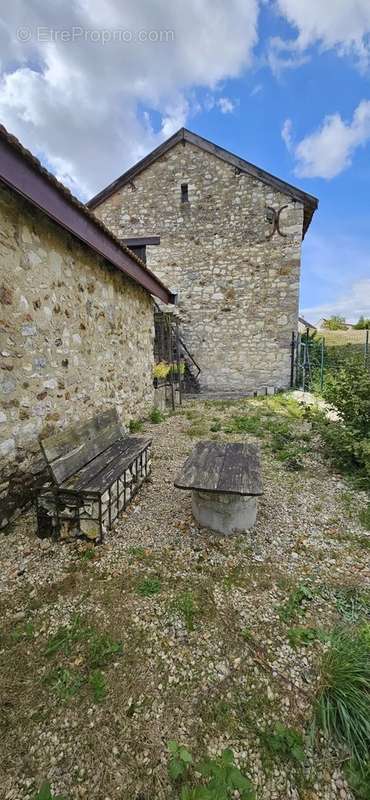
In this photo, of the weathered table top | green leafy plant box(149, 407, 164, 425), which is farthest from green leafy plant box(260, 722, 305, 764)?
green leafy plant box(149, 407, 164, 425)

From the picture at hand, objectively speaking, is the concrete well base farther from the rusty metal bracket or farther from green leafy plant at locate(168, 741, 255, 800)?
the rusty metal bracket

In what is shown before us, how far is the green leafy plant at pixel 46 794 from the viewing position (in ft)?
3.60

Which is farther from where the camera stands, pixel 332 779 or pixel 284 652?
pixel 284 652

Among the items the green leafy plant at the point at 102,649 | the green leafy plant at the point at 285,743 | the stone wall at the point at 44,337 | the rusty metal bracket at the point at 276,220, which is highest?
the rusty metal bracket at the point at 276,220

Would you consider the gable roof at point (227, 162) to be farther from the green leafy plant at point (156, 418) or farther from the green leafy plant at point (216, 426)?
the green leafy plant at point (156, 418)

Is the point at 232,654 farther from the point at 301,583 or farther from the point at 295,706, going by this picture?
the point at 301,583

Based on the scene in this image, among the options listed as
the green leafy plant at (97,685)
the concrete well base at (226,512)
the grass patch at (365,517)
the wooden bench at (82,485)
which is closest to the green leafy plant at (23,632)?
the green leafy plant at (97,685)

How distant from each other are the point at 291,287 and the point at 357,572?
806cm

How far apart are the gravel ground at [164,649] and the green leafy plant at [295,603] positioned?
2cm

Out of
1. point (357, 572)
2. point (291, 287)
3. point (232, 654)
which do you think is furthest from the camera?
point (291, 287)

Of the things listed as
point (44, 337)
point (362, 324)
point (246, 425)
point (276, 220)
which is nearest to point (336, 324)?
point (362, 324)

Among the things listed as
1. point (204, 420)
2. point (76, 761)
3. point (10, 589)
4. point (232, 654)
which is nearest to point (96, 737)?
point (76, 761)

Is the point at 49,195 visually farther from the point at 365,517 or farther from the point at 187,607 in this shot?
the point at 365,517

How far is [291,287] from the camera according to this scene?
8766mm
